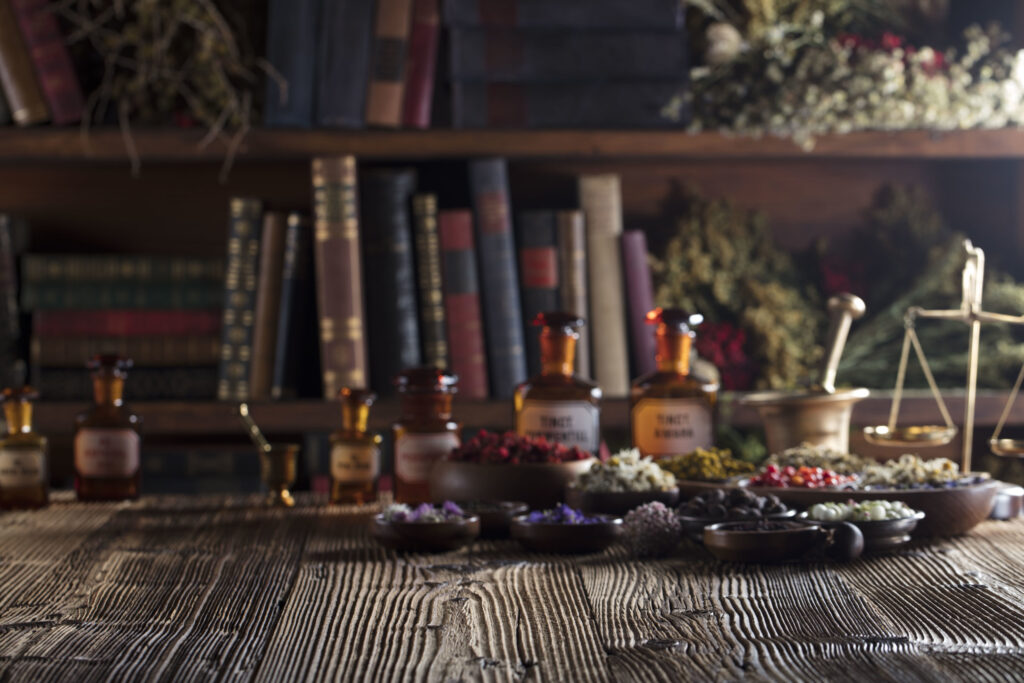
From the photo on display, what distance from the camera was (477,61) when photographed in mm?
2260

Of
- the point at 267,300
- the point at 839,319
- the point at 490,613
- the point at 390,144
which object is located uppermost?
the point at 390,144

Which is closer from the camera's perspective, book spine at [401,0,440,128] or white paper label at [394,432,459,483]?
white paper label at [394,432,459,483]

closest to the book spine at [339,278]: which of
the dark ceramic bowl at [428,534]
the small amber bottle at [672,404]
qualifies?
the small amber bottle at [672,404]

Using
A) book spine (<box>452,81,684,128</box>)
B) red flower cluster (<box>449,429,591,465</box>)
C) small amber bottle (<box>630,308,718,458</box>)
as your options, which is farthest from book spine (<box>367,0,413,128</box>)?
red flower cluster (<box>449,429,591,465</box>)

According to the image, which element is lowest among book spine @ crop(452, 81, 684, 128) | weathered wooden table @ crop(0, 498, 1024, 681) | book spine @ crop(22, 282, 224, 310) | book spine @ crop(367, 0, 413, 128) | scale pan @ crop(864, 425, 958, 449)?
weathered wooden table @ crop(0, 498, 1024, 681)

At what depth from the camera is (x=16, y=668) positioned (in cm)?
72

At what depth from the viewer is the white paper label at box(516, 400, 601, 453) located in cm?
154

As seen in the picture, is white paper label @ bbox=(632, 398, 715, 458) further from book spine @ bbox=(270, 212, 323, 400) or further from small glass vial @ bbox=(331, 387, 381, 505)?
book spine @ bbox=(270, 212, 323, 400)

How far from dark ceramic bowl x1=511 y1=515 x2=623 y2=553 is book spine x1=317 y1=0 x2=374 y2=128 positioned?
4.23 feet

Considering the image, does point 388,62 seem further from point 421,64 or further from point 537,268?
point 537,268

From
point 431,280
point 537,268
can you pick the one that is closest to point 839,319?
point 537,268

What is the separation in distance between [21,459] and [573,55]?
1.25 meters

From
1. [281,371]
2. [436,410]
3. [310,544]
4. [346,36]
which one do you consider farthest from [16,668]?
[346,36]

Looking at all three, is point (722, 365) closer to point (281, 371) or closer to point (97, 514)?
point (281, 371)
